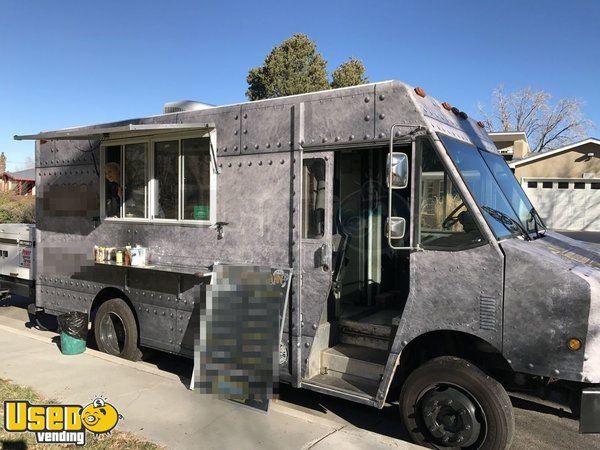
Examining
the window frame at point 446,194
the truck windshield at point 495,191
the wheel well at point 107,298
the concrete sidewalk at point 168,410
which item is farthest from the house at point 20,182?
the window frame at point 446,194

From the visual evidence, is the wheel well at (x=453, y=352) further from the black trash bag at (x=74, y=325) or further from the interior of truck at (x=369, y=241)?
the black trash bag at (x=74, y=325)

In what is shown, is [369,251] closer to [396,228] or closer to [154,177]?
[396,228]

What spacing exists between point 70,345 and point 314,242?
3.47 meters

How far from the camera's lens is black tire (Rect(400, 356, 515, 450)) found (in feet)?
11.7

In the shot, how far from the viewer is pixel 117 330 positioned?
6223mm

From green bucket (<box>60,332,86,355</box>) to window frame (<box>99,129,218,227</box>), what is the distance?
1.44 metres

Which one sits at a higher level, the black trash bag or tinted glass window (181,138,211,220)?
tinted glass window (181,138,211,220)

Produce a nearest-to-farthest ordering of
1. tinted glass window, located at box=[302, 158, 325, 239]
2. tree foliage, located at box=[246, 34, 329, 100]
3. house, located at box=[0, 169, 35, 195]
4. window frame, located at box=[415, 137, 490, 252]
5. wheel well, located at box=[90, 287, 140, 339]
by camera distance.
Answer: window frame, located at box=[415, 137, 490, 252] < tinted glass window, located at box=[302, 158, 325, 239] < wheel well, located at box=[90, 287, 140, 339] < tree foliage, located at box=[246, 34, 329, 100] < house, located at box=[0, 169, 35, 195]

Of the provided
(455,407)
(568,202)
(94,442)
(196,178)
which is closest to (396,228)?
(455,407)

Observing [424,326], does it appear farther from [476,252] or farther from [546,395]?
[546,395]

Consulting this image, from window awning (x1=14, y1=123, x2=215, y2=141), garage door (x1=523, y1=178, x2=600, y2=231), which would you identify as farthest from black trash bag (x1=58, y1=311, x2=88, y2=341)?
garage door (x1=523, y1=178, x2=600, y2=231)

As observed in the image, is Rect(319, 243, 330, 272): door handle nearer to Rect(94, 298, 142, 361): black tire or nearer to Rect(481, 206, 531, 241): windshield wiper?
Rect(481, 206, 531, 241): windshield wiper

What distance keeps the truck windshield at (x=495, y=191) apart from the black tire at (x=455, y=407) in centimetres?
103

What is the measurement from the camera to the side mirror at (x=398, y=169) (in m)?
3.80
